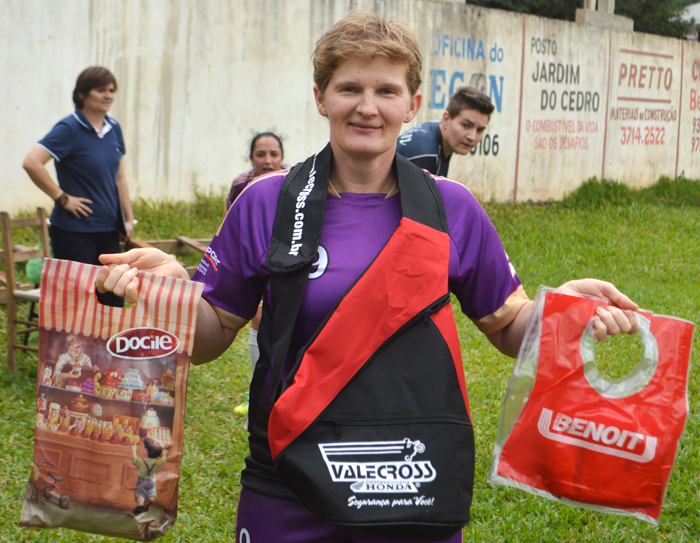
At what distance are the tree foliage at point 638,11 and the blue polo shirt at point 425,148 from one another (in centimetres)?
1873

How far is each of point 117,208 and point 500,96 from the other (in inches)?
312

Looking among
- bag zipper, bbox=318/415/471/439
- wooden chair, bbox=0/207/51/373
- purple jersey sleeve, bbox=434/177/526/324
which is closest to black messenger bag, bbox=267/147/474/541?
bag zipper, bbox=318/415/471/439

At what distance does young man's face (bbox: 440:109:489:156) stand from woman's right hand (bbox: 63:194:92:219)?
2498 millimetres

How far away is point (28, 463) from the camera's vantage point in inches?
166

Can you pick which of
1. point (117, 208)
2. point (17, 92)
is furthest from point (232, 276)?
point (17, 92)

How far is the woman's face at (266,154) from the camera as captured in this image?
5.03m

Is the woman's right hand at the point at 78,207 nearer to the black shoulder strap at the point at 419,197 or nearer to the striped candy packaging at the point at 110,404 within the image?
the striped candy packaging at the point at 110,404

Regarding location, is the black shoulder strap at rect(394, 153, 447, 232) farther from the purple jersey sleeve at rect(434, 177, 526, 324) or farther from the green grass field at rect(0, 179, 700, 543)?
the green grass field at rect(0, 179, 700, 543)

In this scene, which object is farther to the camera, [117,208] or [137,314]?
[117,208]

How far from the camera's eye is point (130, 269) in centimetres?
176

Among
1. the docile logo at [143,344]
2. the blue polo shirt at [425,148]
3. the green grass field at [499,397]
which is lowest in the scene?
the green grass field at [499,397]

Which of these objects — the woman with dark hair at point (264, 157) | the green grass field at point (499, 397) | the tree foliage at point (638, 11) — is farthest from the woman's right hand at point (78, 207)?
the tree foliage at point (638, 11)

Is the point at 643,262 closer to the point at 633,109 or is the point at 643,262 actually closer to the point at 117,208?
the point at 633,109

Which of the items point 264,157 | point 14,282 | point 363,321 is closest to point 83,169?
point 14,282
